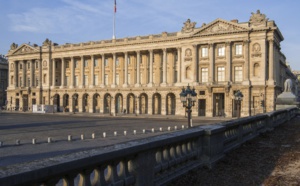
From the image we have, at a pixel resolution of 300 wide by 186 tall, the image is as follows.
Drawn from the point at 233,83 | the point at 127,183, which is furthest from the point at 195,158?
the point at 233,83

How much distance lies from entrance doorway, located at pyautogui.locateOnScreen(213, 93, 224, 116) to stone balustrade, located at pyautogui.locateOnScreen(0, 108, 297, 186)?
53.5 meters

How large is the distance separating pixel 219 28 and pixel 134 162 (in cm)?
5954

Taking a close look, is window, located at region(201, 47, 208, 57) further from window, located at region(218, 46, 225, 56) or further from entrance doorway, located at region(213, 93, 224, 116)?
entrance doorway, located at region(213, 93, 224, 116)

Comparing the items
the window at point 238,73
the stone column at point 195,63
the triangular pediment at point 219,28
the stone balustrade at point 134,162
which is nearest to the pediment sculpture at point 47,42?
the stone column at point 195,63

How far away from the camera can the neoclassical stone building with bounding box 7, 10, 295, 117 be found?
59.1 metres

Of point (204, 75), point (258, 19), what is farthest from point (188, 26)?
point (258, 19)

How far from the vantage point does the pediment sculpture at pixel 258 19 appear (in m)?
58.2

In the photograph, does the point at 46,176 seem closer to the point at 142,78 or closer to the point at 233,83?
the point at 233,83

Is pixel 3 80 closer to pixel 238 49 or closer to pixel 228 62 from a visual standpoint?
pixel 228 62

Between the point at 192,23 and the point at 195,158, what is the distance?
6009 centimetres

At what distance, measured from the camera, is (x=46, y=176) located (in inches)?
142

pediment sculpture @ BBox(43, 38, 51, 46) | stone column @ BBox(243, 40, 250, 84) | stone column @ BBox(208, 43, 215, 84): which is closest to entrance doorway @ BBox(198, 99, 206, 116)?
stone column @ BBox(208, 43, 215, 84)

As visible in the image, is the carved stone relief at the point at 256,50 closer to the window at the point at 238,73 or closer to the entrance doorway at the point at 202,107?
the window at the point at 238,73

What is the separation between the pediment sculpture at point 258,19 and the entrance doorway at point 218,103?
14.9 metres
